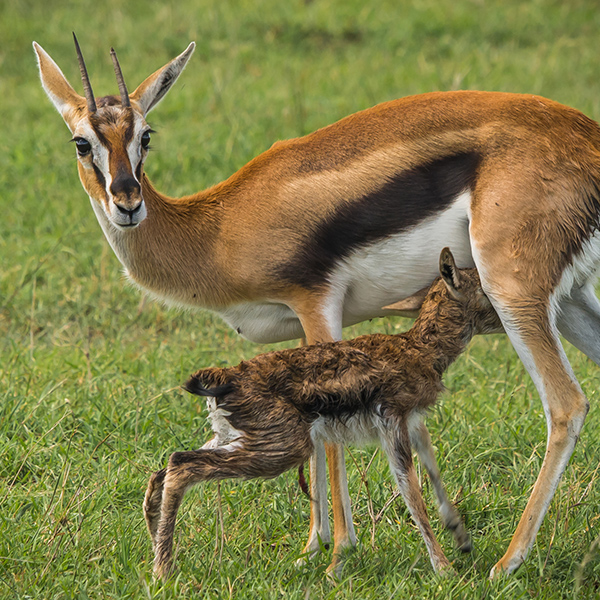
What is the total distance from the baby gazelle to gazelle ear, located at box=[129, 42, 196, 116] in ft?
5.11

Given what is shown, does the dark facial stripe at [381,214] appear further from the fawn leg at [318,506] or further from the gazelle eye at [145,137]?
the gazelle eye at [145,137]

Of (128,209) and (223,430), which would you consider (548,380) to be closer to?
(223,430)

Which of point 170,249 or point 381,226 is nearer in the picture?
point 381,226

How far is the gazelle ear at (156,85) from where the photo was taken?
4078 mm

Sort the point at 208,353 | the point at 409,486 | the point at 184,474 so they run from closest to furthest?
1. the point at 184,474
2. the point at 409,486
3. the point at 208,353

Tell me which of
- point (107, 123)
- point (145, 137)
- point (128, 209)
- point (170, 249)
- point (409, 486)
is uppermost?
point (107, 123)

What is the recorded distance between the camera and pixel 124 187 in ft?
11.7

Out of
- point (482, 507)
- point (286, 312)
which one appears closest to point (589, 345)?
point (482, 507)

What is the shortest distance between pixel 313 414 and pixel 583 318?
142cm

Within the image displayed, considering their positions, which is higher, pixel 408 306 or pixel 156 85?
pixel 156 85

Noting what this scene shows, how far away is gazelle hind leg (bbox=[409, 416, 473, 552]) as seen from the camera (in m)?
3.29

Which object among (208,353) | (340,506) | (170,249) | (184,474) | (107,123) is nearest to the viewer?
(184,474)

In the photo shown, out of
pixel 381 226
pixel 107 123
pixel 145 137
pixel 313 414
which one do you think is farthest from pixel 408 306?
pixel 107 123

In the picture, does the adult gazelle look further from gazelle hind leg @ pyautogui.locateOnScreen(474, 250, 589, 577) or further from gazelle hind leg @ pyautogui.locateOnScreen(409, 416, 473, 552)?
gazelle hind leg @ pyautogui.locateOnScreen(409, 416, 473, 552)
